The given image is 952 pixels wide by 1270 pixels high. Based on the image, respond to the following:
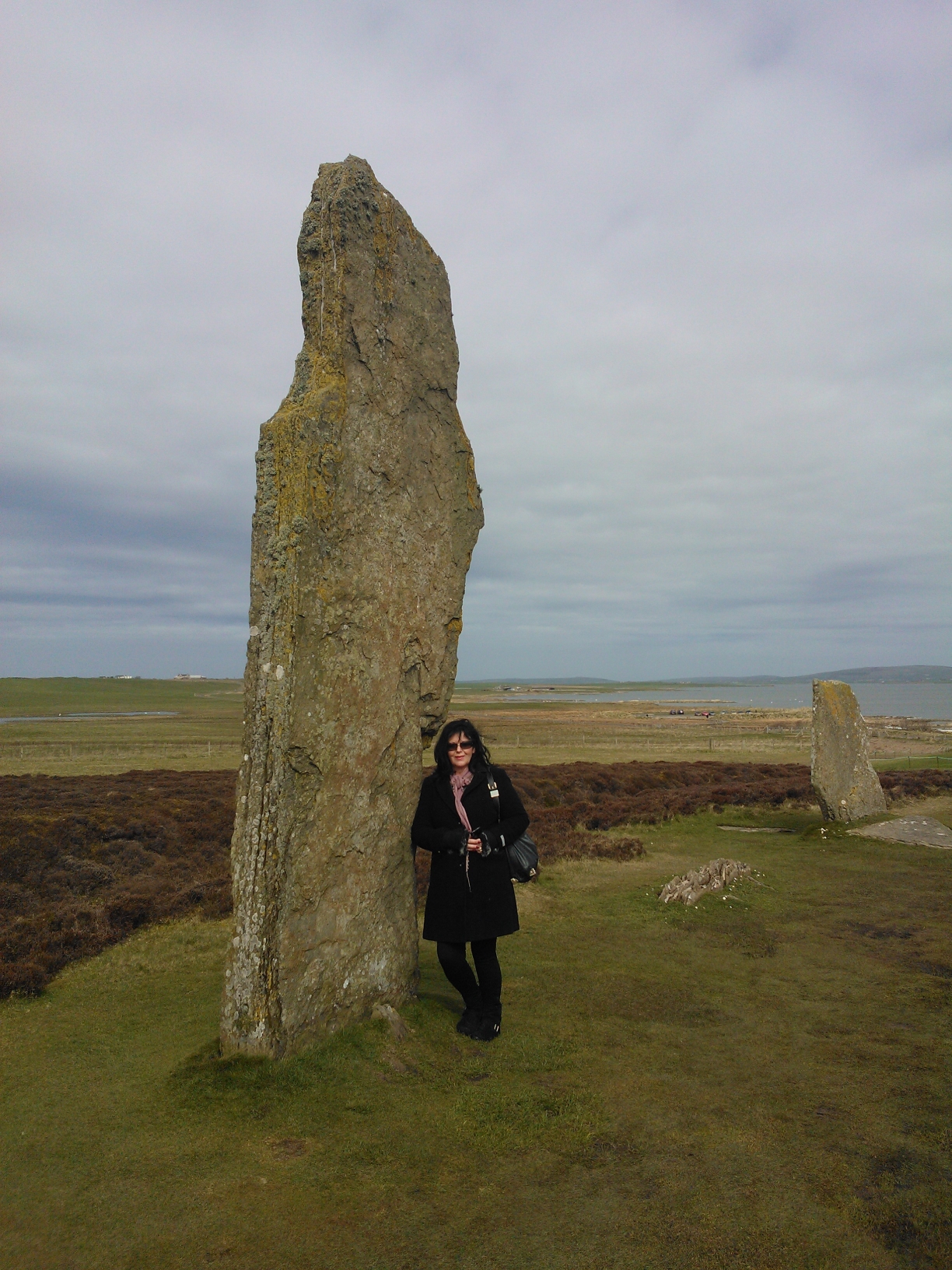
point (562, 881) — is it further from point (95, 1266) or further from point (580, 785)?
point (580, 785)

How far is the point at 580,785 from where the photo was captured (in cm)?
2175

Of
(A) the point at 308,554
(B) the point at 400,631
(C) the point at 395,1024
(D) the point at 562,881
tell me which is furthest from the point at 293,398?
(D) the point at 562,881

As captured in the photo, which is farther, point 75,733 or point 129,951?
point 75,733

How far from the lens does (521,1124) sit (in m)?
4.66

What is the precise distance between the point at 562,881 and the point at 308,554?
313 inches

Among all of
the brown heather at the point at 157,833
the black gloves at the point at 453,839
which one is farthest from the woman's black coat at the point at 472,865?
the brown heather at the point at 157,833

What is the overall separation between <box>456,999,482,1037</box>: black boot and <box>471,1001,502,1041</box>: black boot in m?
0.02

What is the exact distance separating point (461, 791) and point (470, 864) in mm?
554

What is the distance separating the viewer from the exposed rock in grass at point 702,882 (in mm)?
9953

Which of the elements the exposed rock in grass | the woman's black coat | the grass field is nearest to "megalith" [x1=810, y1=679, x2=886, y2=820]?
the exposed rock in grass

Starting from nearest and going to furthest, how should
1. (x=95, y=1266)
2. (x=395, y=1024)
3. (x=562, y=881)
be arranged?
(x=95, y=1266), (x=395, y=1024), (x=562, y=881)

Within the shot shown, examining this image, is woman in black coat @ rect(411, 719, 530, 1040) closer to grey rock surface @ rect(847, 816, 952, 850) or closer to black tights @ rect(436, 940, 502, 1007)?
black tights @ rect(436, 940, 502, 1007)

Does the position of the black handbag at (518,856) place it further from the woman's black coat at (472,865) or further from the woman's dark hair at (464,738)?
the woman's dark hair at (464,738)

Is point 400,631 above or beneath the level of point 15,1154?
above
